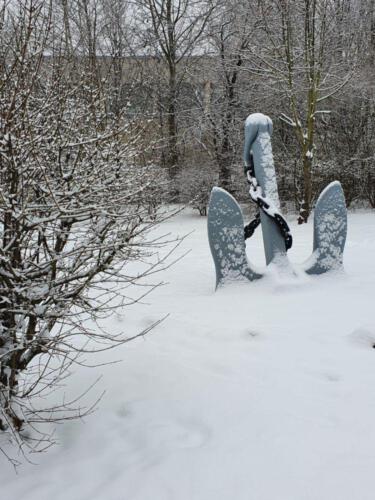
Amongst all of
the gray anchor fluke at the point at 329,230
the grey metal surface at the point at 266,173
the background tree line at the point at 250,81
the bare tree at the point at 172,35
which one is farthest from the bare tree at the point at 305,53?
the gray anchor fluke at the point at 329,230

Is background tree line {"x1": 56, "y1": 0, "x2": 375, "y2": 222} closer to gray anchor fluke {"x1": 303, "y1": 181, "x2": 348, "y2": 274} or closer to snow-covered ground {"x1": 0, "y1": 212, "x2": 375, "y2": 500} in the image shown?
gray anchor fluke {"x1": 303, "y1": 181, "x2": 348, "y2": 274}

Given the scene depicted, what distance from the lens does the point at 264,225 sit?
4.43 m

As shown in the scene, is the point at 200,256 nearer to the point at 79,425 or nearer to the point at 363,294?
the point at 363,294

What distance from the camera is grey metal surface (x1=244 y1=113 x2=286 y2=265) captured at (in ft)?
14.4

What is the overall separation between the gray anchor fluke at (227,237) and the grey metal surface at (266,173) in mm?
339

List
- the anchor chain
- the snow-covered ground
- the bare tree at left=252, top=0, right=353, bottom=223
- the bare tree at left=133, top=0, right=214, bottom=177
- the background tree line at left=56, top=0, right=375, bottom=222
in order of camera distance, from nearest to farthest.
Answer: the snow-covered ground
the anchor chain
the bare tree at left=252, top=0, right=353, bottom=223
the background tree line at left=56, top=0, right=375, bottom=222
the bare tree at left=133, top=0, right=214, bottom=177

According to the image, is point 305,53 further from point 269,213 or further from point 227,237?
point 227,237

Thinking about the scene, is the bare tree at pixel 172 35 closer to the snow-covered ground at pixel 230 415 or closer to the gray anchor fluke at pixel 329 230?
the gray anchor fluke at pixel 329 230

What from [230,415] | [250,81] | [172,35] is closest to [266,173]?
[230,415]

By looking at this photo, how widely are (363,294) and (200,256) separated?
334 centimetres

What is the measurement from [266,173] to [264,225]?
0.54 m

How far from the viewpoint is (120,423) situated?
2.22 meters

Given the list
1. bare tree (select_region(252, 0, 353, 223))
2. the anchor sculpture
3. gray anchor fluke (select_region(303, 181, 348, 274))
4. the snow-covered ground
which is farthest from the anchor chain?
bare tree (select_region(252, 0, 353, 223))

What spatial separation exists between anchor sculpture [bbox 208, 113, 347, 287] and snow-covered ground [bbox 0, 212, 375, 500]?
25.5 inches
